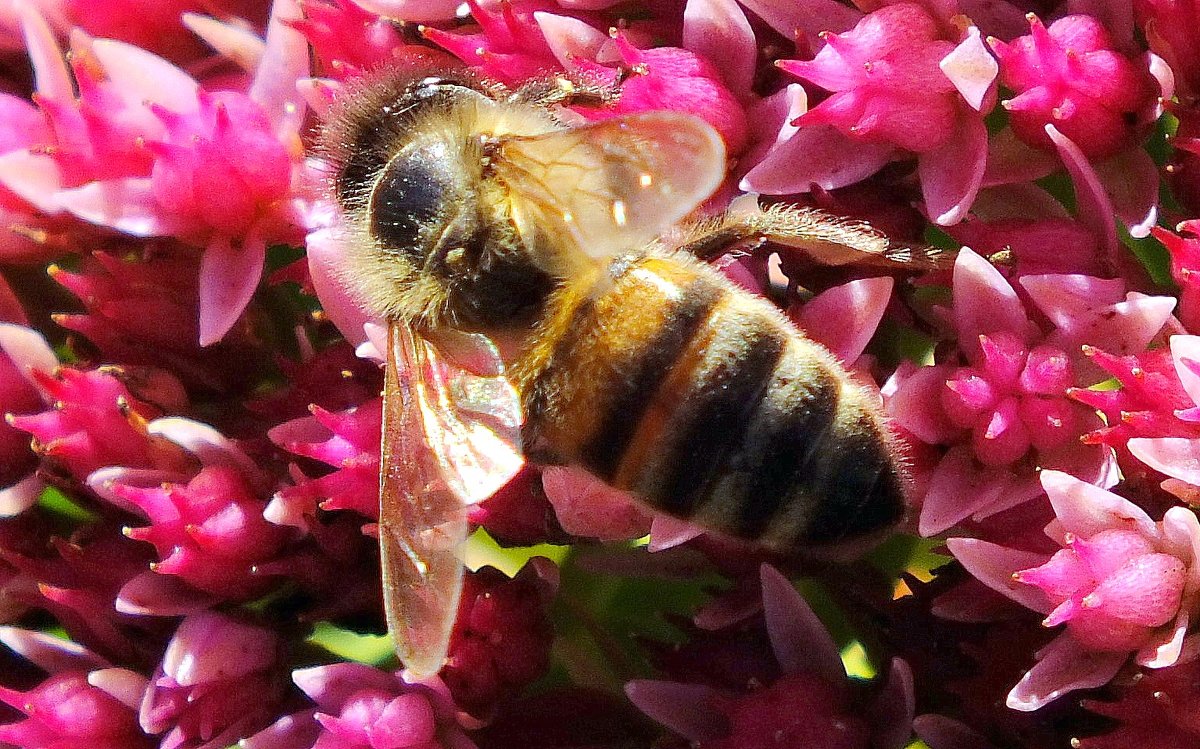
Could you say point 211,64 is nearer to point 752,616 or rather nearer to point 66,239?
point 66,239

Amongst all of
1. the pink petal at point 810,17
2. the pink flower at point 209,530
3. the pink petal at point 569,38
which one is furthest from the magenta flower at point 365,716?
the pink petal at point 810,17

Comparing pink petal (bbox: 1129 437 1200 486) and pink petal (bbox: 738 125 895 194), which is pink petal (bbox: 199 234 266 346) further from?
pink petal (bbox: 1129 437 1200 486)

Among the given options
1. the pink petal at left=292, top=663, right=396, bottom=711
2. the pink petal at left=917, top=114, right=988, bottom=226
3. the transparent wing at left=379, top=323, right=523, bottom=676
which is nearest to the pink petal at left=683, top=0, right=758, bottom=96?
the pink petal at left=917, top=114, right=988, bottom=226

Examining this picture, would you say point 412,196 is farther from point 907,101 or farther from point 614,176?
point 907,101

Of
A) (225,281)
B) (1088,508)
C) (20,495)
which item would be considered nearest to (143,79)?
(225,281)

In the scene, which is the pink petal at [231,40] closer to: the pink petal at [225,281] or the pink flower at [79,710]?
the pink petal at [225,281]

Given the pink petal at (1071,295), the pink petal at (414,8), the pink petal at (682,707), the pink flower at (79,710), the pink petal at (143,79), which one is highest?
the pink petal at (414,8)
